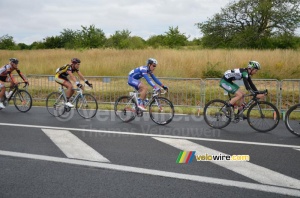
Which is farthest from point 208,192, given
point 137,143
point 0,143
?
point 0,143

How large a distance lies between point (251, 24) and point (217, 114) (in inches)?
1165

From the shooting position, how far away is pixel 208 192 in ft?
12.3

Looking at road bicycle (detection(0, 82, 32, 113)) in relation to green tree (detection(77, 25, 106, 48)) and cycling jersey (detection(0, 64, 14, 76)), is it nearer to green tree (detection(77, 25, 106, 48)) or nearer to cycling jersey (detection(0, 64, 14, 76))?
cycling jersey (detection(0, 64, 14, 76))

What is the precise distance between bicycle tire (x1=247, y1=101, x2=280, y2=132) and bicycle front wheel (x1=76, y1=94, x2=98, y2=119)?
461 centimetres

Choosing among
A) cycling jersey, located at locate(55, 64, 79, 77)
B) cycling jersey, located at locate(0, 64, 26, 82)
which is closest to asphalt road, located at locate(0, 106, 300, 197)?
cycling jersey, located at locate(55, 64, 79, 77)

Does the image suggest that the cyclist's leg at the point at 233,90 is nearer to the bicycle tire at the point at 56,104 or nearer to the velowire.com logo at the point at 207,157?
the velowire.com logo at the point at 207,157

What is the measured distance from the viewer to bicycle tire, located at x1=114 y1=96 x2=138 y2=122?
8812 millimetres

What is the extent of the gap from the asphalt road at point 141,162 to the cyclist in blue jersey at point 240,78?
2.61 ft

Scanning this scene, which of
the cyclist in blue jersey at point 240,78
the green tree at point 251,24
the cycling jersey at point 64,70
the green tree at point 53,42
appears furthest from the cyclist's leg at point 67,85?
the green tree at point 53,42

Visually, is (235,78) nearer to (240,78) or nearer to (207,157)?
(240,78)

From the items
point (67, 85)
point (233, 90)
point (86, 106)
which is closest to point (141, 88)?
point (86, 106)

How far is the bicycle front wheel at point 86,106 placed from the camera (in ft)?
30.4

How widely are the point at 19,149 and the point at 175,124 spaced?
426cm

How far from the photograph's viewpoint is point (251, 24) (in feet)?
113
